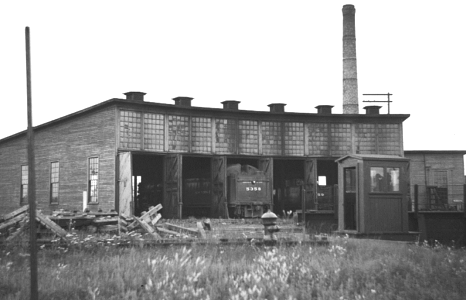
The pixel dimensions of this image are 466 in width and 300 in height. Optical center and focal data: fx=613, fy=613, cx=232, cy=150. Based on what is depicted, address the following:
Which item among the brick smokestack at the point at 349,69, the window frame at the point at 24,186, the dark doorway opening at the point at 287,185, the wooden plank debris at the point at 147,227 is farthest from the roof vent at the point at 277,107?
the wooden plank debris at the point at 147,227

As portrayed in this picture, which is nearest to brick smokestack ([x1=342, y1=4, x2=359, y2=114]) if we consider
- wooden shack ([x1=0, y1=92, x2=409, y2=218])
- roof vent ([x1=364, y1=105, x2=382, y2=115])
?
wooden shack ([x1=0, y1=92, x2=409, y2=218])

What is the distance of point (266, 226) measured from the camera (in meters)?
15.2

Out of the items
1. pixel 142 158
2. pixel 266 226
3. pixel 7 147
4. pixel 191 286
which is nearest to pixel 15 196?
pixel 7 147

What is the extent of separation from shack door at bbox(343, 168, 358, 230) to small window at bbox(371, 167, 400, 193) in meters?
0.87

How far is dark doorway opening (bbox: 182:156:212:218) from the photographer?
34.4 meters

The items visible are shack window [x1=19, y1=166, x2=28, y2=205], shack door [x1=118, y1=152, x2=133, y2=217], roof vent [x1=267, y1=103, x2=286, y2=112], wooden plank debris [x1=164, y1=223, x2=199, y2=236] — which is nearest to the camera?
wooden plank debris [x1=164, y1=223, x2=199, y2=236]

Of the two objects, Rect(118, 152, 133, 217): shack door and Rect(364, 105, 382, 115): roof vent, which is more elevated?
Rect(364, 105, 382, 115): roof vent

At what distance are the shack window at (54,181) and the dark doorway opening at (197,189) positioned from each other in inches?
278

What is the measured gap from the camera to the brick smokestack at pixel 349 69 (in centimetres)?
4466

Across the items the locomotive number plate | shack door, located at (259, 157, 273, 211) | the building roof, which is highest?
the building roof

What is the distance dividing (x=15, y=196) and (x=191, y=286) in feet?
103

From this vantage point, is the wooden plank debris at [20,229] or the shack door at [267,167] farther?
the shack door at [267,167]

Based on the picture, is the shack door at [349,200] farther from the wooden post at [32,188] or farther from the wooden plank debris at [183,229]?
the wooden post at [32,188]

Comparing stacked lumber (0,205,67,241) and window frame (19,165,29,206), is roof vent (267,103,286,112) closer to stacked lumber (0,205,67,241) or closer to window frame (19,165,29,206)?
window frame (19,165,29,206)
